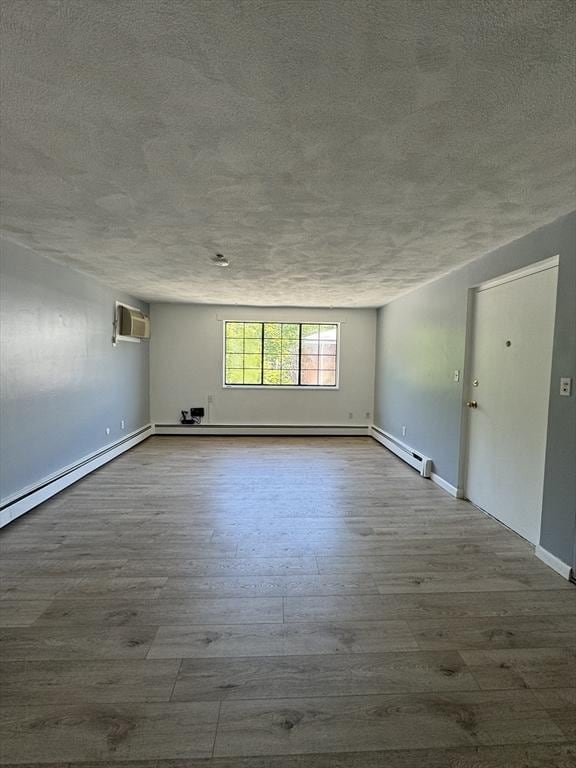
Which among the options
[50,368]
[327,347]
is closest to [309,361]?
[327,347]

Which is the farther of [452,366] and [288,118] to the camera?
[452,366]

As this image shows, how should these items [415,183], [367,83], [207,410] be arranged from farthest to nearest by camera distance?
[207,410], [415,183], [367,83]

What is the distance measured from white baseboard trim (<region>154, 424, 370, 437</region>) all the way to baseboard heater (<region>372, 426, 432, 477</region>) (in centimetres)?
49

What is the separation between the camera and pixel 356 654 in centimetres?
168

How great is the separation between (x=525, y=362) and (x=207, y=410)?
5.01 metres

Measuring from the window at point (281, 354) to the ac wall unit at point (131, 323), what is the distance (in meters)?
1.45

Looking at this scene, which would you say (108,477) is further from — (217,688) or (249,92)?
(249,92)

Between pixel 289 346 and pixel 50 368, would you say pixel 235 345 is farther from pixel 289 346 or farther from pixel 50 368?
pixel 50 368

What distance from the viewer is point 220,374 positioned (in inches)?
256

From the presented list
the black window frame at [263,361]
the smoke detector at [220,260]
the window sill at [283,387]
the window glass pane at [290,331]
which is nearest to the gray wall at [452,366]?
the black window frame at [263,361]

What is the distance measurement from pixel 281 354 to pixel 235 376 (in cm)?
94

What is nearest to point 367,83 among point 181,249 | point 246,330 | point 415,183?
point 415,183

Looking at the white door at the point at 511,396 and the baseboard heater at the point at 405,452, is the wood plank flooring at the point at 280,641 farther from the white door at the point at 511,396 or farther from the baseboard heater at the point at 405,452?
the baseboard heater at the point at 405,452

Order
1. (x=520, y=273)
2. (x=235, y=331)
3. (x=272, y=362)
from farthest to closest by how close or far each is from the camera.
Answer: (x=272, y=362) < (x=235, y=331) < (x=520, y=273)
